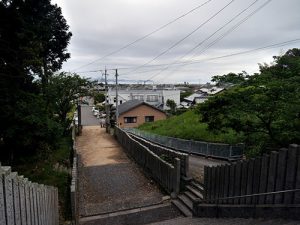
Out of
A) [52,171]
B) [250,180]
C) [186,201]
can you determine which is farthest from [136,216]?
[52,171]

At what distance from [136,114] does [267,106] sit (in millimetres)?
39962

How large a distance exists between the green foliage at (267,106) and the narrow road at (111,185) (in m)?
4.45

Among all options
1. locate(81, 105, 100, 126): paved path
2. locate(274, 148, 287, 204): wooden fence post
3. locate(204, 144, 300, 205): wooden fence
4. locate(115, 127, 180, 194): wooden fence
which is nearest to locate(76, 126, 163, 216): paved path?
locate(115, 127, 180, 194): wooden fence

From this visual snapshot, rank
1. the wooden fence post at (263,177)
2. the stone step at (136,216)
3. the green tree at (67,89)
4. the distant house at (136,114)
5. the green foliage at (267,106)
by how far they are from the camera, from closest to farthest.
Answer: the wooden fence post at (263,177) < the green foliage at (267,106) < the stone step at (136,216) < the green tree at (67,89) < the distant house at (136,114)

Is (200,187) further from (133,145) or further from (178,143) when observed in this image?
(178,143)

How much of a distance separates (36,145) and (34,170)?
2.41m

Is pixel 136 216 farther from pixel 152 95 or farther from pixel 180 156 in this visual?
pixel 152 95

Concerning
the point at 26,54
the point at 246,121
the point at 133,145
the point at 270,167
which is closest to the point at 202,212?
the point at 270,167

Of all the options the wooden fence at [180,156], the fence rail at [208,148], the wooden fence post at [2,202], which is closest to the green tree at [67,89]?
the fence rail at [208,148]

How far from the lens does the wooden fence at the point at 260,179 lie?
501cm

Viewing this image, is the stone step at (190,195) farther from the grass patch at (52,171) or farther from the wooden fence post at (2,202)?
the wooden fence post at (2,202)

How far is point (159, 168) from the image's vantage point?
12953 mm

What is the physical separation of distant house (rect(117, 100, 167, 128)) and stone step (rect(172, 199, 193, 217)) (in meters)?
37.5

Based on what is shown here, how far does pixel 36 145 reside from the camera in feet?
58.2
